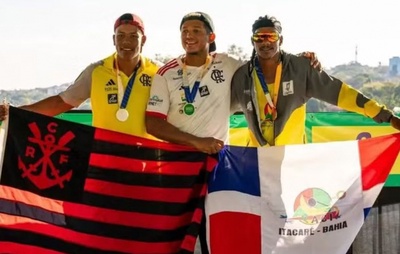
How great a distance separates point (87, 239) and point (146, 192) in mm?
468

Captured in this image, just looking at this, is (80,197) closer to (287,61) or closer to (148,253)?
(148,253)

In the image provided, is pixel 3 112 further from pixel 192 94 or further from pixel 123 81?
pixel 192 94

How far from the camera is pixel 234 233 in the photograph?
4277 millimetres

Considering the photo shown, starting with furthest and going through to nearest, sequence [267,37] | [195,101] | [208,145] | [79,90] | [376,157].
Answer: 1. [79,90]
2. [376,157]
3. [267,37]
4. [195,101]
5. [208,145]

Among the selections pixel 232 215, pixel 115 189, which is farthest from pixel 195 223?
pixel 115 189

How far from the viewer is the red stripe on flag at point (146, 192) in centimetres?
425

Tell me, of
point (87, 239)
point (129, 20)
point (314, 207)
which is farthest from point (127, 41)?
point (314, 207)

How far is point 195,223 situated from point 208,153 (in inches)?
17.6

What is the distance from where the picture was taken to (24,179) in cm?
417

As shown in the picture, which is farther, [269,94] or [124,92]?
[124,92]

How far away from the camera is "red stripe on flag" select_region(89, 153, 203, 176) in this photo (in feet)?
14.0

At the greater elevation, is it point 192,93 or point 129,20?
point 129,20

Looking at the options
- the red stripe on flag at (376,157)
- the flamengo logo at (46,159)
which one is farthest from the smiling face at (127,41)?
the red stripe on flag at (376,157)

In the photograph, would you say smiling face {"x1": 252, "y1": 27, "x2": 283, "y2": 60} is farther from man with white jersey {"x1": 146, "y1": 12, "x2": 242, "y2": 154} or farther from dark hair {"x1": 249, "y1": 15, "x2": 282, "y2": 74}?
man with white jersey {"x1": 146, "y1": 12, "x2": 242, "y2": 154}
